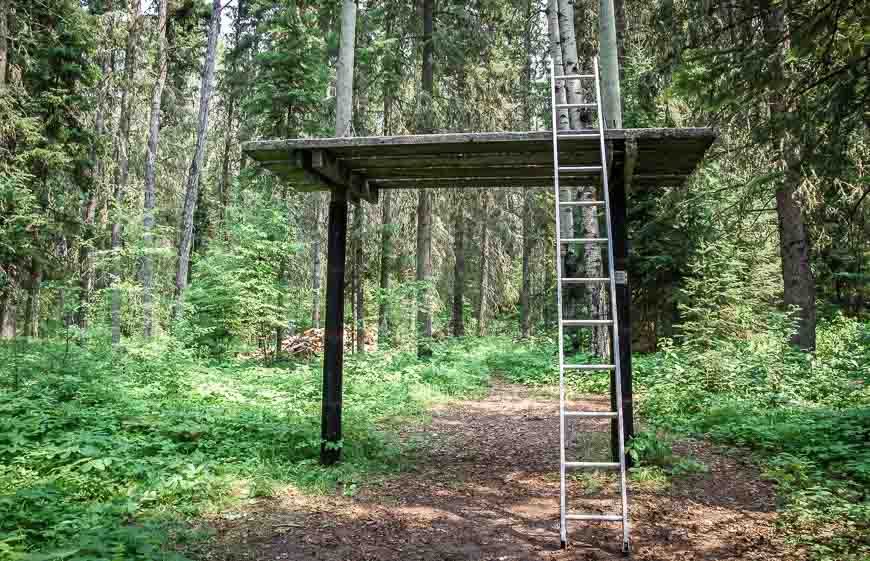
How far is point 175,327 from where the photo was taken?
12.8 metres

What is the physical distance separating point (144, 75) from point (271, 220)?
7697 mm

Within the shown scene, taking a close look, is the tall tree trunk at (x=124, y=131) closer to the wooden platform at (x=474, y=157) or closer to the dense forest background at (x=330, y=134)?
the dense forest background at (x=330, y=134)

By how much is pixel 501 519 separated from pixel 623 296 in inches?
103

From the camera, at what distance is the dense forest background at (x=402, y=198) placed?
682cm

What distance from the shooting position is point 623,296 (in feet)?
19.4

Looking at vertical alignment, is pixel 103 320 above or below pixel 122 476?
above

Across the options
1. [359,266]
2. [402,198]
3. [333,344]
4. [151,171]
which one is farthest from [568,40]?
[151,171]

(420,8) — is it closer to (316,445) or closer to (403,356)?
(403,356)

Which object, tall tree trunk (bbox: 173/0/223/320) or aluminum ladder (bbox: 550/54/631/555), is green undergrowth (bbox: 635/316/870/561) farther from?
tall tree trunk (bbox: 173/0/223/320)

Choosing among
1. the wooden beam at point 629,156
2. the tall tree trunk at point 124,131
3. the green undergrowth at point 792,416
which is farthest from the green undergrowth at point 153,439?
the wooden beam at point 629,156

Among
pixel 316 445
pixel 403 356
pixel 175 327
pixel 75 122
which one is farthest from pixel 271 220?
pixel 316 445

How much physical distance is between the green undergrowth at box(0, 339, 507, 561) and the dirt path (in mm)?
485

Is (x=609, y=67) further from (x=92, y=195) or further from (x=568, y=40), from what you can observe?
(x=92, y=195)

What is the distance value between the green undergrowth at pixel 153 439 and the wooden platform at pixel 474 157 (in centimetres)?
329
